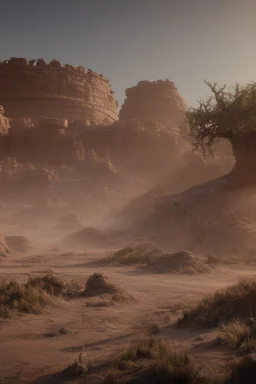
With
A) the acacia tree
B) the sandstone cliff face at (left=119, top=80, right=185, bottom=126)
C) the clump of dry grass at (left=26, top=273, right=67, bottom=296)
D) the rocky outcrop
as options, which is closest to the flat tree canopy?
the acacia tree

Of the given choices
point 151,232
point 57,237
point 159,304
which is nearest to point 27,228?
point 57,237

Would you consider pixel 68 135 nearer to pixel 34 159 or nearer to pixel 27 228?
pixel 34 159

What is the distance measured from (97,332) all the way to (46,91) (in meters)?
51.1

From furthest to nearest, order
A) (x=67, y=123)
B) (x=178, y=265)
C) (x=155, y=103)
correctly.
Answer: (x=155, y=103)
(x=67, y=123)
(x=178, y=265)

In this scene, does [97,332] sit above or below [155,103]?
below

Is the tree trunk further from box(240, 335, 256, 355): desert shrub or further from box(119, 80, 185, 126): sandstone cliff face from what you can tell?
box(119, 80, 185, 126): sandstone cliff face

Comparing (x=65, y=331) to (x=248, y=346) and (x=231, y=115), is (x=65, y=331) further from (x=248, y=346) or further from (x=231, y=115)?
(x=231, y=115)

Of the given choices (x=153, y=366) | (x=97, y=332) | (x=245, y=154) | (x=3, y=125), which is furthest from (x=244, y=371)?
(x=3, y=125)

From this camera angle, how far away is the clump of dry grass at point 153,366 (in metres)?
4.39

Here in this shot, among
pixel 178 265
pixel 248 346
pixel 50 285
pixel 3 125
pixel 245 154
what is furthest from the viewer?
pixel 3 125

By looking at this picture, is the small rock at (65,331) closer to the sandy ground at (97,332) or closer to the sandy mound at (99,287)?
the sandy ground at (97,332)

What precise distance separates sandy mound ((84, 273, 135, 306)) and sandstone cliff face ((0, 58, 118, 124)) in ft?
150

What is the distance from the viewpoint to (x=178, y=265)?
47.9ft

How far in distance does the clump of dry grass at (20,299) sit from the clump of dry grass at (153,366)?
3.36 m
